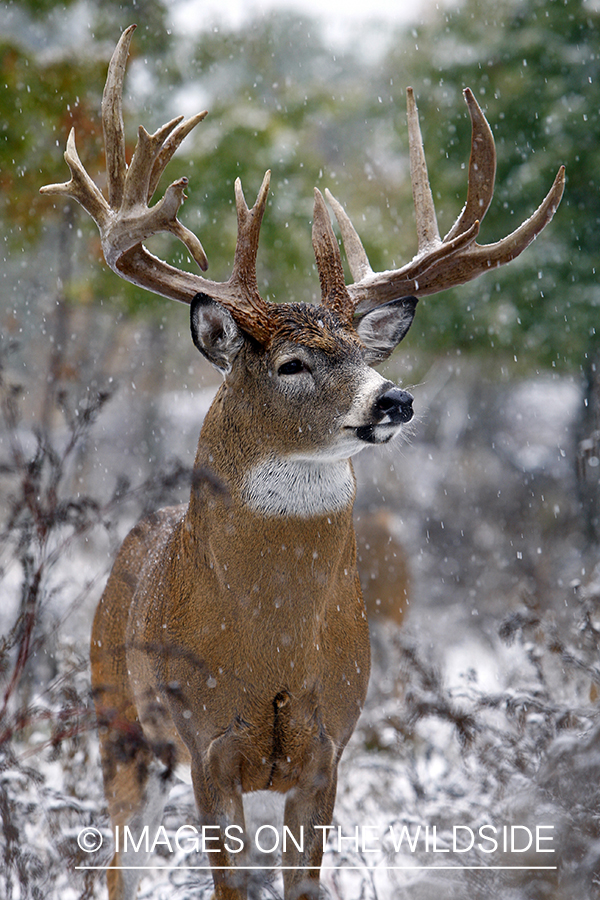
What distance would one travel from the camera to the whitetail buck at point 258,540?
9.32ft

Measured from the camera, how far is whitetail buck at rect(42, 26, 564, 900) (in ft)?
9.32

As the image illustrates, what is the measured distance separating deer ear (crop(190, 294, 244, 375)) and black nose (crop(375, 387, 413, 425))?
578 mm

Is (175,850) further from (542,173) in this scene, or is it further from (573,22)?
(573,22)

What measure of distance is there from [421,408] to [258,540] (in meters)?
2.93

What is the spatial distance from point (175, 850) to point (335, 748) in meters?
1.64

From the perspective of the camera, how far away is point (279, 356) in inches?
116

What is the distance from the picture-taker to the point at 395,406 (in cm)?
272

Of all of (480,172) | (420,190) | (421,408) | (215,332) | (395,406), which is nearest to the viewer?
(395,406)

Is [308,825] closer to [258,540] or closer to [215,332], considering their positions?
[258,540]

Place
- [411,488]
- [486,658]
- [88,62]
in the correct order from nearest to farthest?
[486,658] < [88,62] < [411,488]

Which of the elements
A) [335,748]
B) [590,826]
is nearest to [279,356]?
[335,748]

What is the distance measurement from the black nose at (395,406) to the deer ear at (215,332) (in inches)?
22.7

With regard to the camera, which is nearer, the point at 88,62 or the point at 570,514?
the point at 88,62

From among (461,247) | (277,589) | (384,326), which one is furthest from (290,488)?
(461,247)
